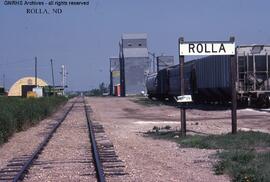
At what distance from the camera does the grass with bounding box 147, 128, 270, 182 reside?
10688 millimetres

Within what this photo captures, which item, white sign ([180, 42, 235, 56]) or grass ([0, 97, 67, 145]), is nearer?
white sign ([180, 42, 235, 56])

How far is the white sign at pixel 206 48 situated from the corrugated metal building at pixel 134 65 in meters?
100

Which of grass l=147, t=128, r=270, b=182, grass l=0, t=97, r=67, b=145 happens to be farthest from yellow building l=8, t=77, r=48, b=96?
grass l=147, t=128, r=270, b=182

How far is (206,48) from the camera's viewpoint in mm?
17938

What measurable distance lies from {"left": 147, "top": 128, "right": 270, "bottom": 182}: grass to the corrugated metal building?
98280mm

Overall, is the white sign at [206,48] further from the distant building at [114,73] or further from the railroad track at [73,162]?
the distant building at [114,73]

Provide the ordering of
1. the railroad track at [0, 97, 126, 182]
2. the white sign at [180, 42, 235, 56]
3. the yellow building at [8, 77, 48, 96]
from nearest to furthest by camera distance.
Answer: the railroad track at [0, 97, 126, 182], the white sign at [180, 42, 235, 56], the yellow building at [8, 77, 48, 96]

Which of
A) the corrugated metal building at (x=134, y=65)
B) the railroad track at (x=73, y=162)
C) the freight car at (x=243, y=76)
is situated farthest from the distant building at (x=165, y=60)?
the railroad track at (x=73, y=162)

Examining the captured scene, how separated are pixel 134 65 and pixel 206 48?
101721 mm

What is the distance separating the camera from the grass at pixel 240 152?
35.1ft

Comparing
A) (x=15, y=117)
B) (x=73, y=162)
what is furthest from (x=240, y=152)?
(x=15, y=117)

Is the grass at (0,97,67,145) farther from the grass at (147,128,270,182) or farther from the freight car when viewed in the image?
the freight car

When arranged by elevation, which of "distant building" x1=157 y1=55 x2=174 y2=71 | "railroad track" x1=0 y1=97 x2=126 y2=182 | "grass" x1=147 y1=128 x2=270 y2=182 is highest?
"distant building" x1=157 y1=55 x2=174 y2=71

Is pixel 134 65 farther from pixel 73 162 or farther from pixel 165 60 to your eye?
pixel 73 162
